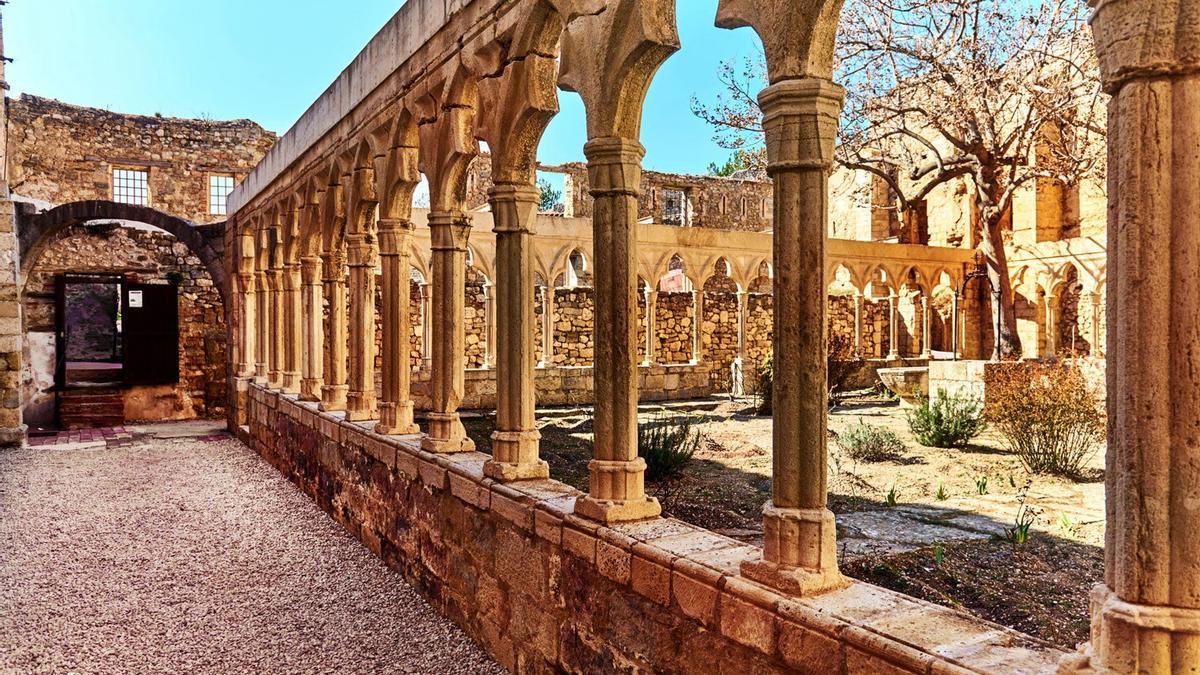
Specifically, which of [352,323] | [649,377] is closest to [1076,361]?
[649,377]

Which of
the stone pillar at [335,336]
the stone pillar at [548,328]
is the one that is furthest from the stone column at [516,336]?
the stone pillar at [548,328]

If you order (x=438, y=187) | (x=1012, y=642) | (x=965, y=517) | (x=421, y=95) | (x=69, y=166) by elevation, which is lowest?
(x=965, y=517)

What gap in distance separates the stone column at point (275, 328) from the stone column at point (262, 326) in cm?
18

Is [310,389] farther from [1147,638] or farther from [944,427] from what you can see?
[1147,638]

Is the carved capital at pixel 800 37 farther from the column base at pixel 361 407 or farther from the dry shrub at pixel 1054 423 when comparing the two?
the dry shrub at pixel 1054 423

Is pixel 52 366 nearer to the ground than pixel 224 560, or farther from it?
farther from it

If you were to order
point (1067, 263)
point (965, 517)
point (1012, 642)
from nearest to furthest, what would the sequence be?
point (1012, 642) → point (965, 517) → point (1067, 263)

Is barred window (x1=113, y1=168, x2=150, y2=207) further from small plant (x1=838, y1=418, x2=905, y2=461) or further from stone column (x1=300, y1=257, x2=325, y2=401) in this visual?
small plant (x1=838, y1=418, x2=905, y2=461)

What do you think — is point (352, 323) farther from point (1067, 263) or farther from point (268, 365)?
point (1067, 263)

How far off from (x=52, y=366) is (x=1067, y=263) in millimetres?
16490

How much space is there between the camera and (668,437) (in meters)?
6.23

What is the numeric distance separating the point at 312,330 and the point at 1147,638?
6.58 meters

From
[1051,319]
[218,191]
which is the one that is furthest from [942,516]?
[218,191]

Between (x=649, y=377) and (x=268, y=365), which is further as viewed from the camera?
(x=649, y=377)
